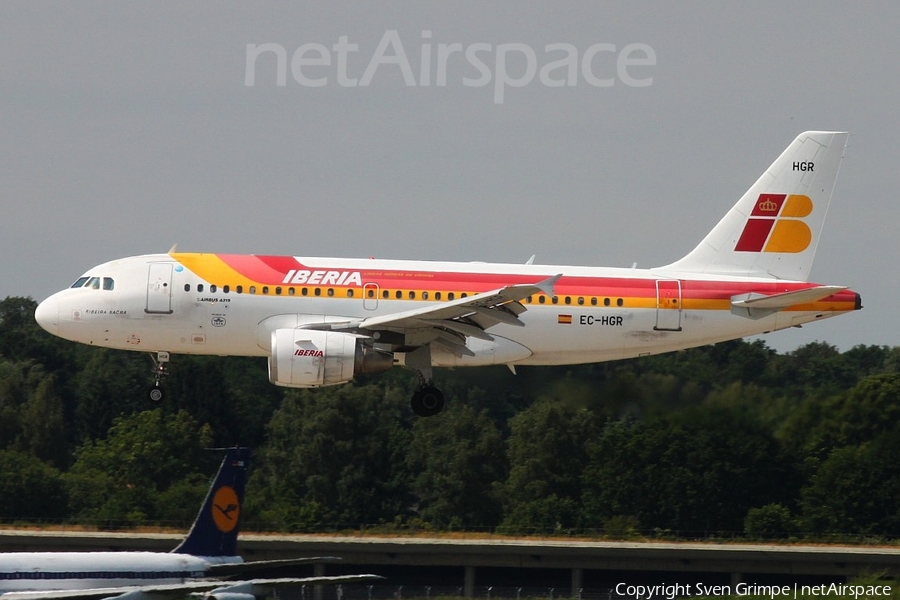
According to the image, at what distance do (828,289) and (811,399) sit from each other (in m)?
9.12

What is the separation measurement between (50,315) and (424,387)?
10.4m

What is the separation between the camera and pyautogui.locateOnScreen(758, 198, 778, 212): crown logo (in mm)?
46000

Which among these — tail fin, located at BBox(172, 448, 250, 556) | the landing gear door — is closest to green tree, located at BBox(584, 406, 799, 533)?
tail fin, located at BBox(172, 448, 250, 556)

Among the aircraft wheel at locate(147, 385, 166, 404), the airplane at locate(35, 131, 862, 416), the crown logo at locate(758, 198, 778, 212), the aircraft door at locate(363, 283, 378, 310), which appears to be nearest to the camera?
the airplane at locate(35, 131, 862, 416)

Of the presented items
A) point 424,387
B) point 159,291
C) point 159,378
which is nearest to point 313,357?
point 424,387

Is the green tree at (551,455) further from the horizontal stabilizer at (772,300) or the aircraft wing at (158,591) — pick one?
the aircraft wing at (158,591)

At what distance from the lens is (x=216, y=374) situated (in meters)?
101

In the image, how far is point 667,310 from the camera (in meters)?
42.3

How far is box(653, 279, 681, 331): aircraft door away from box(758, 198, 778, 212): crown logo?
17.4ft

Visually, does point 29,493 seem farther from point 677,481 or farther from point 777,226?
point 777,226

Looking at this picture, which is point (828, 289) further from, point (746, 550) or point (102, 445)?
point (102, 445)

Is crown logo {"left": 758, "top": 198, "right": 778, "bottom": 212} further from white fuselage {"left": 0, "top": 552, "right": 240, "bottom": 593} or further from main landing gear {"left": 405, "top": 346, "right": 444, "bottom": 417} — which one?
white fuselage {"left": 0, "top": 552, "right": 240, "bottom": 593}

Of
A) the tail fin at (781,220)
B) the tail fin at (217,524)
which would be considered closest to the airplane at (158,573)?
the tail fin at (217,524)

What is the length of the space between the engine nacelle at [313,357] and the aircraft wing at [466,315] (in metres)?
0.73
